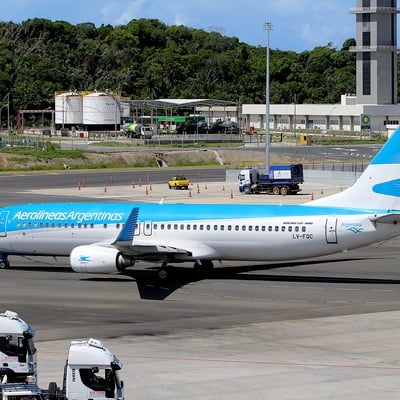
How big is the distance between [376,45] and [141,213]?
147 m

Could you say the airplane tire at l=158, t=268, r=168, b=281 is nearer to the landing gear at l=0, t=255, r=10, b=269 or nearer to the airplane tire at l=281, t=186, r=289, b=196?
the landing gear at l=0, t=255, r=10, b=269

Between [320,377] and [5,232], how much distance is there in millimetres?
24850

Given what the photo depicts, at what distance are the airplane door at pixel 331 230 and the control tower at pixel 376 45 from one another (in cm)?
14711

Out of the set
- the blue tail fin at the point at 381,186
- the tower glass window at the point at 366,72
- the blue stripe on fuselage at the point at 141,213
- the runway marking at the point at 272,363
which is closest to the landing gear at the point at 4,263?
the blue stripe on fuselage at the point at 141,213

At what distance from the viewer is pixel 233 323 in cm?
3622

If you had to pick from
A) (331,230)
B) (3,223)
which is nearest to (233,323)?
(331,230)

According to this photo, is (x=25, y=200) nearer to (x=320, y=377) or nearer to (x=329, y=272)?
(x=329, y=272)

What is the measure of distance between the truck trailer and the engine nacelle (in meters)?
54.3

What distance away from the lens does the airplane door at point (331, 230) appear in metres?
43.1

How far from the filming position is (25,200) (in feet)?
292

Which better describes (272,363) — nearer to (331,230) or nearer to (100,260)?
(331,230)

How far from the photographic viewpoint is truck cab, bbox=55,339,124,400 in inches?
774

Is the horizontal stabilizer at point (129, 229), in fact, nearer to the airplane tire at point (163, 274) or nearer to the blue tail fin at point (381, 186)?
the airplane tire at point (163, 274)

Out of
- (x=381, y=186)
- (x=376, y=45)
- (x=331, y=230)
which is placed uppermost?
(x=376, y=45)
